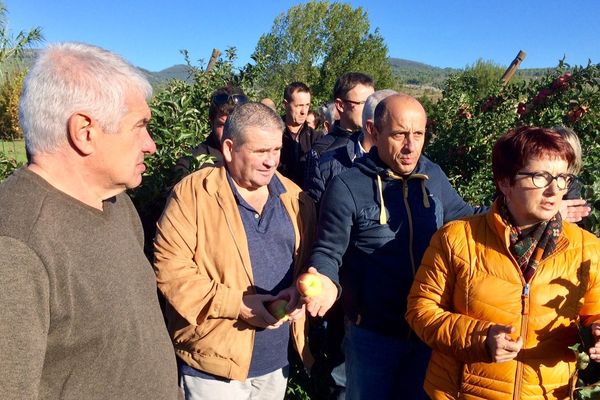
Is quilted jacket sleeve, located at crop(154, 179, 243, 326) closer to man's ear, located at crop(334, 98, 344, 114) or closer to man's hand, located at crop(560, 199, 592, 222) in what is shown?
man's hand, located at crop(560, 199, 592, 222)

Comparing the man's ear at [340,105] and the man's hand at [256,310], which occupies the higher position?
the man's ear at [340,105]

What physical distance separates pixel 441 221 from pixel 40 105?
171cm

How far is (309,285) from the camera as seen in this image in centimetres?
196

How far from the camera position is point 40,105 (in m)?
1.24

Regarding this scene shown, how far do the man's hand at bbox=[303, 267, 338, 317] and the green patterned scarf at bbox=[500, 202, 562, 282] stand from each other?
70 centimetres

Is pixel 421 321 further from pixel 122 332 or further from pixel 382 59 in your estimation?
pixel 382 59

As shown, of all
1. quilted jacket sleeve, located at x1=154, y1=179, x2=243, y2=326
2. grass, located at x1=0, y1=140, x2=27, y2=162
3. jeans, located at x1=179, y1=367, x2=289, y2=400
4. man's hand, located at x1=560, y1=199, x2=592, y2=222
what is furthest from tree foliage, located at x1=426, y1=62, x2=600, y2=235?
grass, located at x1=0, y1=140, x2=27, y2=162

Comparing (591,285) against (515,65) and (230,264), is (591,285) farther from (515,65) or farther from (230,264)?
(515,65)

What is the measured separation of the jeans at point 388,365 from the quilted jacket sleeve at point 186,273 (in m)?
0.67

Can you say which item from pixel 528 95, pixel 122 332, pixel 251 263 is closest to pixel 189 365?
pixel 251 263

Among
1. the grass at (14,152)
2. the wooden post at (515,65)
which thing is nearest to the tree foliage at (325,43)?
the grass at (14,152)

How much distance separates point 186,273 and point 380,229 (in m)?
0.85

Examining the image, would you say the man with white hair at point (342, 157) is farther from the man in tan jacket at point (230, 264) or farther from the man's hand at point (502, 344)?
the man's hand at point (502, 344)

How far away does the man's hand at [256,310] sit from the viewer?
6.97 feet
